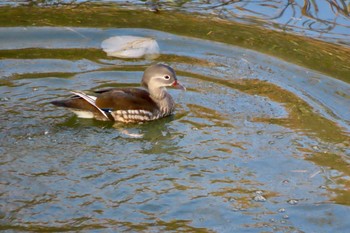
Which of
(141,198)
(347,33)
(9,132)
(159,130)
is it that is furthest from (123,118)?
(347,33)

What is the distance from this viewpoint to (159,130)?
9336 mm

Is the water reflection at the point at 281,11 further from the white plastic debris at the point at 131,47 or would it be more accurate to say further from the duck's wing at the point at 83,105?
the duck's wing at the point at 83,105

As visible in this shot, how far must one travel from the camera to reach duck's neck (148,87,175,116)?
955cm

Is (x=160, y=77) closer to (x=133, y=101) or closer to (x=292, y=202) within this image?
(x=133, y=101)

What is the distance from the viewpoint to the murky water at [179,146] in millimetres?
7426

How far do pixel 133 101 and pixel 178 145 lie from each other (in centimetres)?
98

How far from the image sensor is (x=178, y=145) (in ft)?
28.6

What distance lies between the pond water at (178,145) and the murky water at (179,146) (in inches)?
0.6

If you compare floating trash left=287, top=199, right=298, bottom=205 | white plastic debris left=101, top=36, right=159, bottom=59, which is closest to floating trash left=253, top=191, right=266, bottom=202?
floating trash left=287, top=199, right=298, bottom=205

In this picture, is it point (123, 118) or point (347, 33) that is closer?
point (123, 118)

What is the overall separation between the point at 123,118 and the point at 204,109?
0.87 metres

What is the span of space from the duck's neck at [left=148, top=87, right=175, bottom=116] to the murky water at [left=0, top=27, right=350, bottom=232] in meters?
0.12

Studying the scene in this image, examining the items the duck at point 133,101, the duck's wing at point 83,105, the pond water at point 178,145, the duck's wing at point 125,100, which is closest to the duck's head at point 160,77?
the duck at point 133,101

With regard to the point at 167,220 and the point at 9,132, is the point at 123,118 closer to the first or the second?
the point at 9,132
